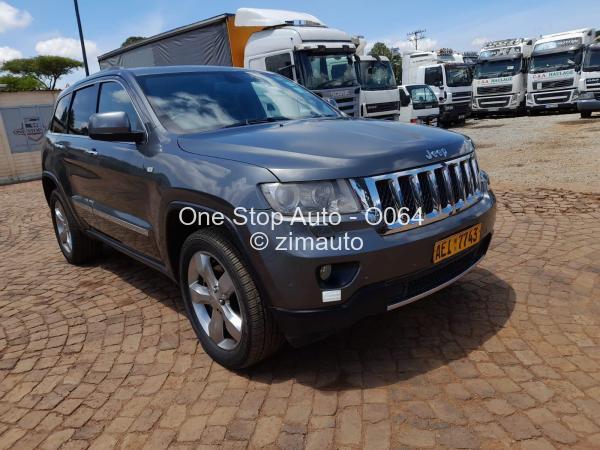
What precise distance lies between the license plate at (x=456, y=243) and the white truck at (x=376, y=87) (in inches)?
453

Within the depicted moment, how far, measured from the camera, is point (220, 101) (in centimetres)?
346

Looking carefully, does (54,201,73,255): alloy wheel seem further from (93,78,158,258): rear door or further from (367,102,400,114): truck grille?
(367,102,400,114): truck grille

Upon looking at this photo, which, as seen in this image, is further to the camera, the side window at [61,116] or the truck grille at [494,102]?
the truck grille at [494,102]

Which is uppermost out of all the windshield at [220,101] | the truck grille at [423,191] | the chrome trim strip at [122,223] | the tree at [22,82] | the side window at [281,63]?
the tree at [22,82]

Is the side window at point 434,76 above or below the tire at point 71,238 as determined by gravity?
above

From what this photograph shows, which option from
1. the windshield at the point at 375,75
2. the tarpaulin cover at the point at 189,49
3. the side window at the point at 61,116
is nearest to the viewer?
the side window at the point at 61,116

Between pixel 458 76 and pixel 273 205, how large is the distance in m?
21.0

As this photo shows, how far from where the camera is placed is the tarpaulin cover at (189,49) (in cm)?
1247

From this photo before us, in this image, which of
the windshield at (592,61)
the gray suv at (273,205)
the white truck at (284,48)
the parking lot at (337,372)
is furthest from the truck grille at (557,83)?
the gray suv at (273,205)

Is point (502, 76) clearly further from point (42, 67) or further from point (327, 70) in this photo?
point (42, 67)

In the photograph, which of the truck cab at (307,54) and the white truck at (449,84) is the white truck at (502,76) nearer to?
the white truck at (449,84)

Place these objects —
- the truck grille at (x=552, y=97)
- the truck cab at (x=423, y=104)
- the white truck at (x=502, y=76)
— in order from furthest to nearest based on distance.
→ the white truck at (x=502, y=76), the truck grille at (x=552, y=97), the truck cab at (x=423, y=104)

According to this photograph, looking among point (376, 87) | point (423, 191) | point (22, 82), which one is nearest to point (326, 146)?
point (423, 191)

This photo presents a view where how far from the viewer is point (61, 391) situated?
2828mm
